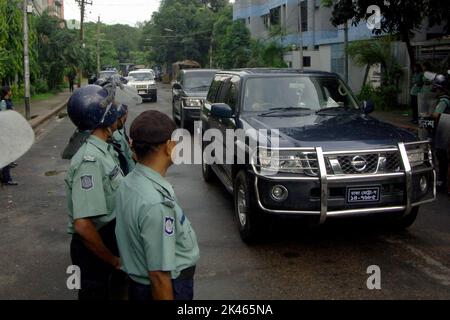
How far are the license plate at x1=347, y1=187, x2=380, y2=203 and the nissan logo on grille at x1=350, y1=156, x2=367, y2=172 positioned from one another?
0.63ft

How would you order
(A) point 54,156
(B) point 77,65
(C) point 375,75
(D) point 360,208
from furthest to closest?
(B) point 77,65, (C) point 375,75, (A) point 54,156, (D) point 360,208

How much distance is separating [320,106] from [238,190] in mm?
1583

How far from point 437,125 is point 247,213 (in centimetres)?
402

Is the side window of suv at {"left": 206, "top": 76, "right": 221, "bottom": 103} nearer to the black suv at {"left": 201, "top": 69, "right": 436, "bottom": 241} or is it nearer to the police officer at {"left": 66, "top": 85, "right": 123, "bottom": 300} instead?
the black suv at {"left": 201, "top": 69, "right": 436, "bottom": 241}

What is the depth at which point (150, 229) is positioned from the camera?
2355mm

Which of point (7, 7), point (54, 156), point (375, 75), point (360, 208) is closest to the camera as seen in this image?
point (360, 208)

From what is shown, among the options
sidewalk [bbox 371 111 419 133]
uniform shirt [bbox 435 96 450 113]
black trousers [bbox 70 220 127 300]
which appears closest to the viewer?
black trousers [bbox 70 220 127 300]

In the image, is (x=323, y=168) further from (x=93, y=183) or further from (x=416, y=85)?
(x=416, y=85)

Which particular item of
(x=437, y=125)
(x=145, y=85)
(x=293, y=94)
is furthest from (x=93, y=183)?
(x=145, y=85)

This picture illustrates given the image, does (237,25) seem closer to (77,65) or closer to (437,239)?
(77,65)

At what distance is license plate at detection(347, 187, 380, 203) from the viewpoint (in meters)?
5.05

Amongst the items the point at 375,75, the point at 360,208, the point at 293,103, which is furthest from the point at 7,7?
the point at 360,208

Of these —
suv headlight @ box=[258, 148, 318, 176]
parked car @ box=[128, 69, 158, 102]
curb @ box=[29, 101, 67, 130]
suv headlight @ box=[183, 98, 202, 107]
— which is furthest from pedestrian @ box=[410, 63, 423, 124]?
parked car @ box=[128, 69, 158, 102]

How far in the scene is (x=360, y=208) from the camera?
16.7 ft
